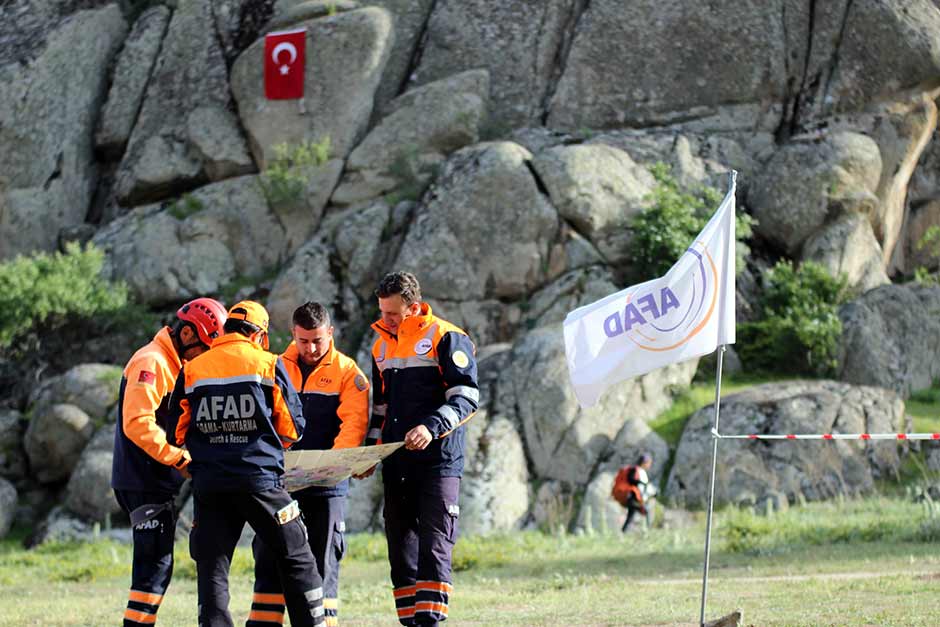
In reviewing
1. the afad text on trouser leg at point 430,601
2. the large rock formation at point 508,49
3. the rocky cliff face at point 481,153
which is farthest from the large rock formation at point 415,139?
the afad text on trouser leg at point 430,601

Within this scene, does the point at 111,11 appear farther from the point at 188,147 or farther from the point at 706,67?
the point at 706,67

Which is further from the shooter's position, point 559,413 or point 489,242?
point 489,242

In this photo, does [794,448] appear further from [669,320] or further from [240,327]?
[240,327]

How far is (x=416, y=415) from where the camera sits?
8.67 metres

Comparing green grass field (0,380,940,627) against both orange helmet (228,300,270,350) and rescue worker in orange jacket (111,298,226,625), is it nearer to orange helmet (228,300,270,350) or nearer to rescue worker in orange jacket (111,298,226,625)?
rescue worker in orange jacket (111,298,226,625)

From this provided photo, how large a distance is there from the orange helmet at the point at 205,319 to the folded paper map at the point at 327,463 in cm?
98

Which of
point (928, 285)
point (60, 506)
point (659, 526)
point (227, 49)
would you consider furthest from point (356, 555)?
point (227, 49)

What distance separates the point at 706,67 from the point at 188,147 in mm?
12419

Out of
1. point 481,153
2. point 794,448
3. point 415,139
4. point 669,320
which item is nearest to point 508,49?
point 415,139

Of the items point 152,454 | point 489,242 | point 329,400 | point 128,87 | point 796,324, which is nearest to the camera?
point 152,454

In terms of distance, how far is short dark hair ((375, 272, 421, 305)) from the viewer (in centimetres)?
862

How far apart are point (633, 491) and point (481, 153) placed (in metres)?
9.40

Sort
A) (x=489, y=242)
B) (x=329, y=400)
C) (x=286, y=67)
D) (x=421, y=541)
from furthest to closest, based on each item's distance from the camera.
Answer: (x=286, y=67) < (x=489, y=242) < (x=329, y=400) < (x=421, y=541)

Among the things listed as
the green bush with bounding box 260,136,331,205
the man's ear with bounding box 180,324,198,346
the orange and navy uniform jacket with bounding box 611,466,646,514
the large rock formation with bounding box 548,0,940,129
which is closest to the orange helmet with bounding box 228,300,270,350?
the man's ear with bounding box 180,324,198,346
